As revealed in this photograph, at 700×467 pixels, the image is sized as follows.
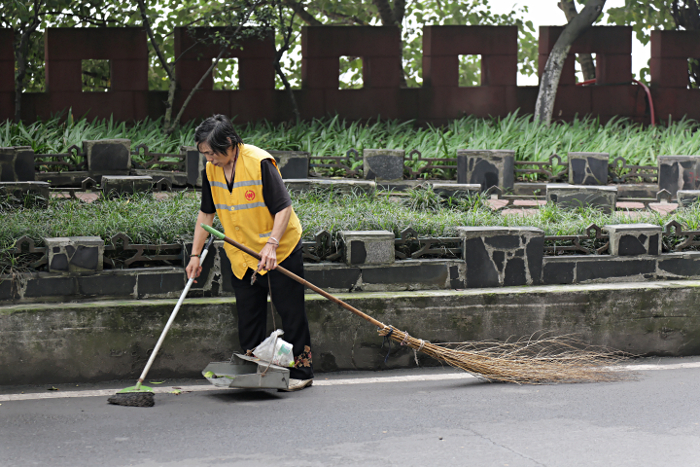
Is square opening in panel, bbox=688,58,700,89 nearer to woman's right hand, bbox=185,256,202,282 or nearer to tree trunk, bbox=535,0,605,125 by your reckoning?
tree trunk, bbox=535,0,605,125

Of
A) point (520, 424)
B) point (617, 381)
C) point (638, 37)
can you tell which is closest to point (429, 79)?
point (638, 37)

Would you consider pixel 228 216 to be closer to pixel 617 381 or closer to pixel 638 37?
pixel 617 381

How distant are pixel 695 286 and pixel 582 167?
16.0ft

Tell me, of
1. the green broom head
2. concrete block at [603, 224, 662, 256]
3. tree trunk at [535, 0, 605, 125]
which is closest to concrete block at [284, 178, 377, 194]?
concrete block at [603, 224, 662, 256]

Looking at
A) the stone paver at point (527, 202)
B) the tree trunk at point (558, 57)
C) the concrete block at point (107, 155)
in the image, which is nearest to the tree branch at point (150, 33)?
the concrete block at point (107, 155)

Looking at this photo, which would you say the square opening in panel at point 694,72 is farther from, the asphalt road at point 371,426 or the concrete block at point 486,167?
the asphalt road at point 371,426

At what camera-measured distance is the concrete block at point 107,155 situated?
10961 mm

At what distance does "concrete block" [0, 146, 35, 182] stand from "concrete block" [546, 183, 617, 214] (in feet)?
19.6

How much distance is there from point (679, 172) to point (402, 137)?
4408mm

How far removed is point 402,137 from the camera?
13.7 metres

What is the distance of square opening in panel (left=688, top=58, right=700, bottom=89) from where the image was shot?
55.6ft

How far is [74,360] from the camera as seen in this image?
5500mm

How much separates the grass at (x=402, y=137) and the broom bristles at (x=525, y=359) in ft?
19.1

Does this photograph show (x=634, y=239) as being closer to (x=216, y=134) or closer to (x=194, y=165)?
(x=216, y=134)
